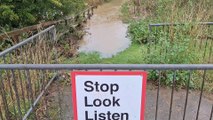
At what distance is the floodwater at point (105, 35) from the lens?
7902mm

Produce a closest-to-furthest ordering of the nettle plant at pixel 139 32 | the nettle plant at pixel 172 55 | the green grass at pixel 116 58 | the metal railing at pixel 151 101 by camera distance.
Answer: the metal railing at pixel 151 101
the nettle plant at pixel 172 55
the green grass at pixel 116 58
the nettle plant at pixel 139 32

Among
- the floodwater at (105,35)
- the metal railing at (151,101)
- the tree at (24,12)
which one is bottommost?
the metal railing at (151,101)

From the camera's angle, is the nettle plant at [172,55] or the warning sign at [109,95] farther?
the nettle plant at [172,55]

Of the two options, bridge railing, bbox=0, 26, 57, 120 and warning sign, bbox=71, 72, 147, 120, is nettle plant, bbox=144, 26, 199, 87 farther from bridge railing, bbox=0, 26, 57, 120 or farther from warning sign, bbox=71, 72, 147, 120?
warning sign, bbox=71, 72, 147, 120

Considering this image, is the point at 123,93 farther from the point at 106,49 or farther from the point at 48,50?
the point at 106,49

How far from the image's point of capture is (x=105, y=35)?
9.25 metres

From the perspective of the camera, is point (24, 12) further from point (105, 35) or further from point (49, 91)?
point (105, 35)

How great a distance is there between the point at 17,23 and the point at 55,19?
5.32 feet

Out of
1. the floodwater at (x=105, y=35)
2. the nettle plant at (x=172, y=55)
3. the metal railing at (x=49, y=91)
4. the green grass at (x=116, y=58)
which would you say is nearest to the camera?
the metal railing at (x=49, y=91)

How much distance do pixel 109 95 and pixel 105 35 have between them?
7106mm

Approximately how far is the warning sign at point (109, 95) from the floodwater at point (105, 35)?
193 inches

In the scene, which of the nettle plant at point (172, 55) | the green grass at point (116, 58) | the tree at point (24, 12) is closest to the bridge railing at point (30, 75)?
the green grass at point (116, 58)

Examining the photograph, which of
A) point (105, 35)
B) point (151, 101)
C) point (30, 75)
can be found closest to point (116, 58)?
point (151, 101)

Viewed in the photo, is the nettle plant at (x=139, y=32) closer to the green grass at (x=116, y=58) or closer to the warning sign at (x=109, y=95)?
the green grass at (x=116, y=58)
